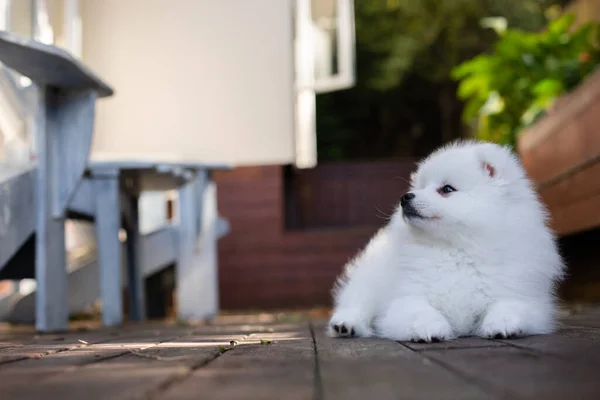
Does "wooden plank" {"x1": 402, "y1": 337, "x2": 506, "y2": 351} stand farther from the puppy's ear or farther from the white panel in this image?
the white panel

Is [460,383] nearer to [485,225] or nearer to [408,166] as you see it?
[485,225]

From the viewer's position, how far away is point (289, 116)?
300 inches

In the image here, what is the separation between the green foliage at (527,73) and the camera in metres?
5.56

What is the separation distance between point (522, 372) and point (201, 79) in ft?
22.3

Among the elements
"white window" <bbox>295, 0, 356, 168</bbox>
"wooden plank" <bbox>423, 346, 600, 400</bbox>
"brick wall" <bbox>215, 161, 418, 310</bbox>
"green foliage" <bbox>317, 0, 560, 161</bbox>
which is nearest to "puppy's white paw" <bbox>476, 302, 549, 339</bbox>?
"wooden plank" <bbox>423, 346, 600, 400</bbox>

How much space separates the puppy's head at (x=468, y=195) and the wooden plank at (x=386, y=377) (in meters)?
0.61

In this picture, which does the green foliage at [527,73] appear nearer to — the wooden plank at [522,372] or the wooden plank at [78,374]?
the wooden plank at [522,372]

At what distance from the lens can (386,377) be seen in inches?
54.3

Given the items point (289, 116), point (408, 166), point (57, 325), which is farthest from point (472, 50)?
point (57, 325)

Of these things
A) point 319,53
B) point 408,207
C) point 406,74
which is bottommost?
point 408,207

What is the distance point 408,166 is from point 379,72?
18.7ft

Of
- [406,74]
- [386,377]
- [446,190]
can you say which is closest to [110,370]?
[386,377]

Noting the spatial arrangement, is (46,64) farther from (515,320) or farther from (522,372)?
(522,372)

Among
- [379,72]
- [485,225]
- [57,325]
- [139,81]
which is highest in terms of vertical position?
[379,72]
